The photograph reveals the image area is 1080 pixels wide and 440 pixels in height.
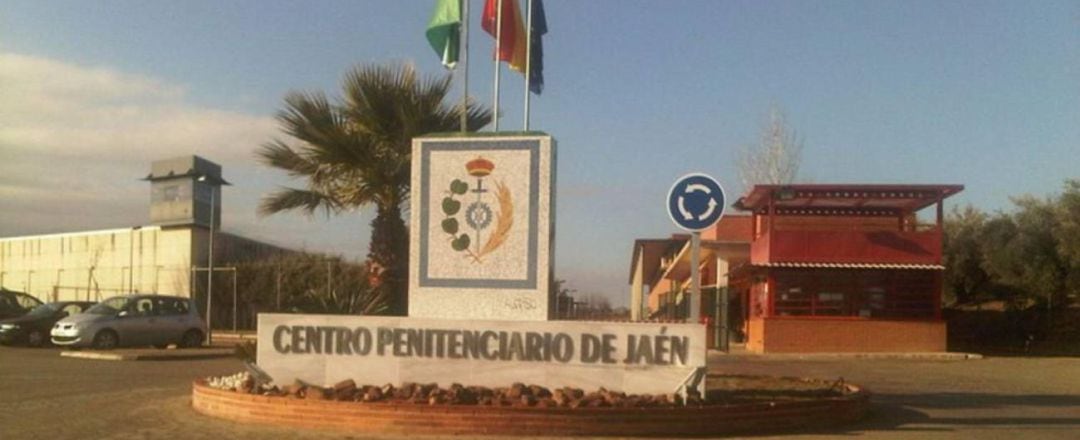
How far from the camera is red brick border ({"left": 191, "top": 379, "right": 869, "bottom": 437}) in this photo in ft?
36.4

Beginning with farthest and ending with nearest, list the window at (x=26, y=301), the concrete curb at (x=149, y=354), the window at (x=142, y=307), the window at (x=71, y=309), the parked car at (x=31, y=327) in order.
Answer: the window at (x=26, y=301)
the window at (x=71, y=309)
the parked car at (x=31, y=327)
the window at (x=142, y=307)
the concrete curb at (x=149, y=354)

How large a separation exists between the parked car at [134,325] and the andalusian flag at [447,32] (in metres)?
15.2

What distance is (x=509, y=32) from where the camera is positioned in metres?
15.0

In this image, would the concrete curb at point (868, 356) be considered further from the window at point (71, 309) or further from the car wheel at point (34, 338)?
the car wheel at point (34, 338)

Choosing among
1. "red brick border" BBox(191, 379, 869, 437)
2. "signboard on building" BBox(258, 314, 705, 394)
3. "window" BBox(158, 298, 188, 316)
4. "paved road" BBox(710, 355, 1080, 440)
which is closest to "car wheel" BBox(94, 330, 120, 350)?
"window" BBox(158, 298, 188, 316)

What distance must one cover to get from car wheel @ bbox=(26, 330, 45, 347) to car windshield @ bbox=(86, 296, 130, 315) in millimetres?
2258

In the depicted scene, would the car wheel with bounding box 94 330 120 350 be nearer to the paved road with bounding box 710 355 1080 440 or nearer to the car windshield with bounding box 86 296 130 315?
the car windshield with bounding box 86 296 130 315

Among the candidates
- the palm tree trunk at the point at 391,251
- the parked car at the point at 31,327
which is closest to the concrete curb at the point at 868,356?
the palm tree trunk at the point at 391,251

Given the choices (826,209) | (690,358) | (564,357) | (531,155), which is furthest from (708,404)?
(826,209)

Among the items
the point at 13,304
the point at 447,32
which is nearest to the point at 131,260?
the point at 13,304

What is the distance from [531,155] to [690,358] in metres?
3.04

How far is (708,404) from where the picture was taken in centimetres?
1197

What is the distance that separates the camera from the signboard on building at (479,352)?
12289 millimetres

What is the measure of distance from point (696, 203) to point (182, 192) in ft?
114
